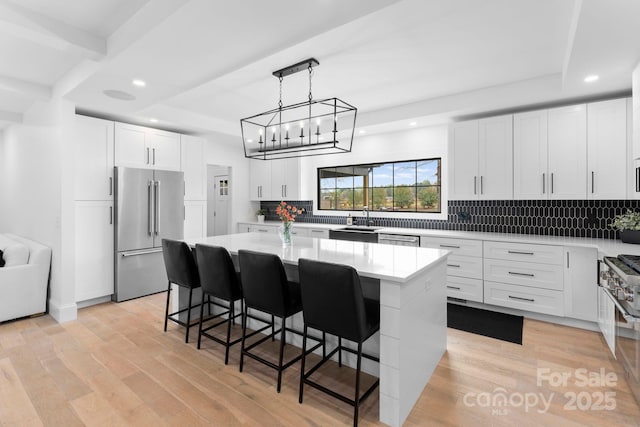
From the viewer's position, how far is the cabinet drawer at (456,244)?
3850mm

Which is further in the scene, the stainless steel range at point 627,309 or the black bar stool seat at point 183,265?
the black bar stool seat at point 183,265

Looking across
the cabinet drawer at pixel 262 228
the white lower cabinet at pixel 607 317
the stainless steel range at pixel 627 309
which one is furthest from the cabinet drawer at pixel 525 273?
the cabinet drawer at pixel 262 228

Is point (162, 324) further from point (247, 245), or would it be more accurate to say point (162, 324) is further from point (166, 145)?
point (166, 145)

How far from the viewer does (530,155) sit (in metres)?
3.74

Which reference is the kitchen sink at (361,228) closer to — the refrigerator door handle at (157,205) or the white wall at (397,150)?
the white wall at (397,150)

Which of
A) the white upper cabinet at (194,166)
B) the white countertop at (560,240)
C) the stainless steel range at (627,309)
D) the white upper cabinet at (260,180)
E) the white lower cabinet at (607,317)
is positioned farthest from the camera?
the white upper cabinet at (260,180)

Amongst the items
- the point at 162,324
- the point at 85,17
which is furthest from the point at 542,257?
the point at 85,17

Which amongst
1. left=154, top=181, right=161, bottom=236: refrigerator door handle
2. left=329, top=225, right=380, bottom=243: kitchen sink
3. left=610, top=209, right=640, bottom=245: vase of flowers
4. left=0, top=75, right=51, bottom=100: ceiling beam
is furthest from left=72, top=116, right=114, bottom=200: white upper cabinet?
left=610, top=209, right=640, bottom=245: vase of flowers

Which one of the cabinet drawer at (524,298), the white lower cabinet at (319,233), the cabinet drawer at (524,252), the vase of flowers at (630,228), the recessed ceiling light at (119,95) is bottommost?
the cabinet drawer at (524,298)

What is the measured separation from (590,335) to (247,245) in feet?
11.4

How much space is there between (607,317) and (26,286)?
19.1ft

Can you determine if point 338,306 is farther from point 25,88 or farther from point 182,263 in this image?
point 25,88

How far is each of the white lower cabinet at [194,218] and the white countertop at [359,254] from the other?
176cm

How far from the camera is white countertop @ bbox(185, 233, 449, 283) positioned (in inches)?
81.4
